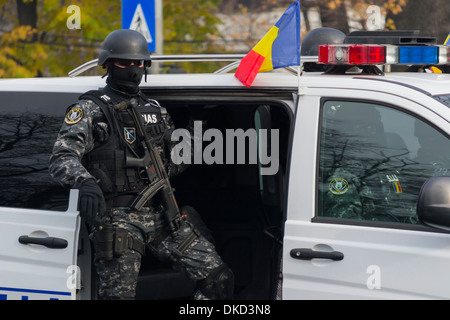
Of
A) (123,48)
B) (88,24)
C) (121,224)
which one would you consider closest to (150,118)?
(123,48)

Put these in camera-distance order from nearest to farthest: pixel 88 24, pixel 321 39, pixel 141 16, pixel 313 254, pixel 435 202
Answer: pixel 435 202, pixel 313 254, pixel 321 39, pixel 141 16, pixel 88 24

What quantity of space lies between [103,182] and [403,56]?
1.51 meters

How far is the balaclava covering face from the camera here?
12.8 ft

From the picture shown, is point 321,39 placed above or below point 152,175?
above

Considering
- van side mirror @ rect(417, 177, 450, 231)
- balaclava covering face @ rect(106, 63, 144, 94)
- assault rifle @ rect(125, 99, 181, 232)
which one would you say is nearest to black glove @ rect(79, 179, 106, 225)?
assault rifle @ rect(125, 99, 181, 232)

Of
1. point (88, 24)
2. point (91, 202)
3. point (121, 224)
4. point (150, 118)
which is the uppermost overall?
point (88, 24)

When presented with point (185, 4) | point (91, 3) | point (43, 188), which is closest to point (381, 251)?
point (43, 188)

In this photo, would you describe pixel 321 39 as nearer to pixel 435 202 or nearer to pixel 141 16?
pixel 141 16

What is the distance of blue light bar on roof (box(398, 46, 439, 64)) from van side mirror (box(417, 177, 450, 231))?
2.96 feet

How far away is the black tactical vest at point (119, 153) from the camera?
12.3 ft

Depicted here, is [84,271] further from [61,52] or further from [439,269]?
[61,52]

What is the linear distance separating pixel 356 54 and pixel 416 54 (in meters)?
0.29

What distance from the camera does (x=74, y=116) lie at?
3.71m

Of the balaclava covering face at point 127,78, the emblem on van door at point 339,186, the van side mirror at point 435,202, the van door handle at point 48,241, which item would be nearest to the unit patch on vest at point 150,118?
the balaclava covering face at point 127,78
